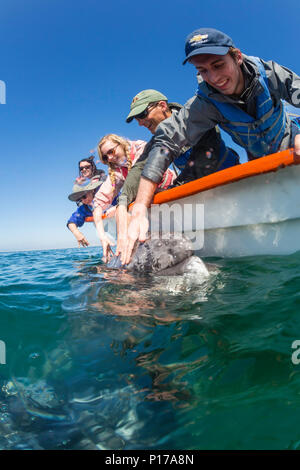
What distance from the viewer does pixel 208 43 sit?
249 cm

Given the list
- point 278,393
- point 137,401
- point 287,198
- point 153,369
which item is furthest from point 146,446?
point 287,198

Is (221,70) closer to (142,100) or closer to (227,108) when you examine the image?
(227,108)

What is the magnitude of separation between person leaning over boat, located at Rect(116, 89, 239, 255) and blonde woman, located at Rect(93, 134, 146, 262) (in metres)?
0.42

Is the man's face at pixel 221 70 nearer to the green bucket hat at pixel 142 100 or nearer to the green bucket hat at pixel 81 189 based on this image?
the green bucket hat at pixel 142 100

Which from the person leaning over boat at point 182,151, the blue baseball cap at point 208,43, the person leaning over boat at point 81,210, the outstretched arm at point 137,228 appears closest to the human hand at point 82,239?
the person leaning over boat at point 81,210

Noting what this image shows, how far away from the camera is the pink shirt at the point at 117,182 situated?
15.6 feet

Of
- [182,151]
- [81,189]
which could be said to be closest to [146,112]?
[182,151]

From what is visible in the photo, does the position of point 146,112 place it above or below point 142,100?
below

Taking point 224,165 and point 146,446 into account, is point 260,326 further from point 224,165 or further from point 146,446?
point 224,165

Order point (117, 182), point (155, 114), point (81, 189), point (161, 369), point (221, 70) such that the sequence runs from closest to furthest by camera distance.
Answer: point (161, 369) → point (221, 70) → point (155, 114) → point (117, 182) → point (81, 189)

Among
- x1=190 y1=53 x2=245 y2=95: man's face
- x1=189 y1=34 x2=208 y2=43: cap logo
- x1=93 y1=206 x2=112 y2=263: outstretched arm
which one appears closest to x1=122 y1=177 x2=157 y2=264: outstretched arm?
x1=93 y1=206 x2=112 y2=263: outstretched arm

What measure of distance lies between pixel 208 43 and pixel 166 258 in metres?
2.09

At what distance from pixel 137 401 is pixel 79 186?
5.94 meters

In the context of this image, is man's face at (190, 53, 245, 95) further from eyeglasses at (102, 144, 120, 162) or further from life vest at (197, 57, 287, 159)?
eyeglasses at (102, 144, 120, 162)
